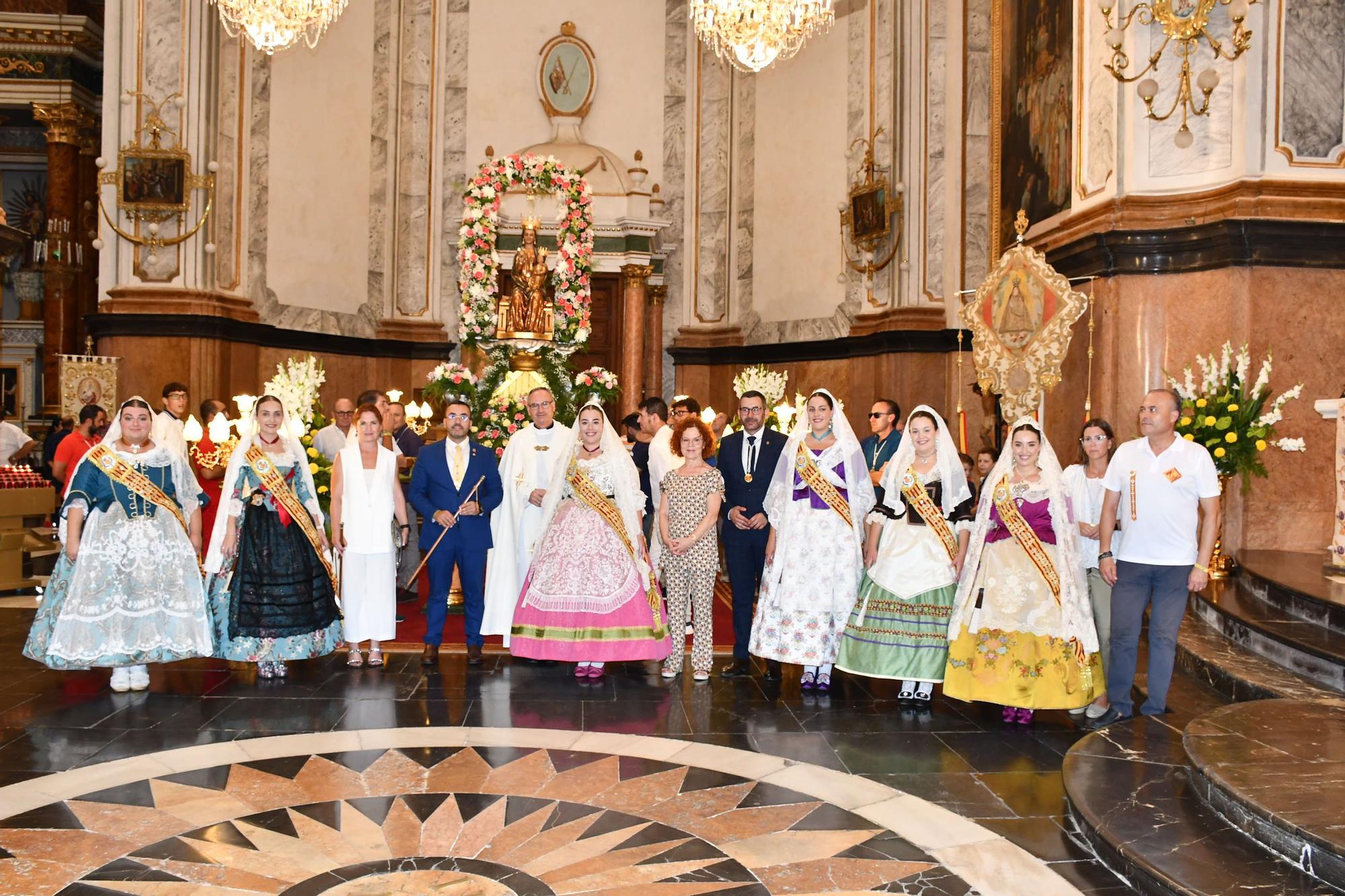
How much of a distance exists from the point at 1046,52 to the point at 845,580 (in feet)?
21.9

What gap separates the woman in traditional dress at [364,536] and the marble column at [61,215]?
43.4ft

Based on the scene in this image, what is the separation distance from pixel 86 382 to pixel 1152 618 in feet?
36.2

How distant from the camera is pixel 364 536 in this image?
729cm

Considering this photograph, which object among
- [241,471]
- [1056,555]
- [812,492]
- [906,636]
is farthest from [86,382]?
[1056,555]

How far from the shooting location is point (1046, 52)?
11039 mm

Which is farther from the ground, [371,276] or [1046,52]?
[1046,52]

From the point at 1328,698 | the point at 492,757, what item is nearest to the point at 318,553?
the point at 492,757

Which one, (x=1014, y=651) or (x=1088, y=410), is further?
(x=1088, y=410)

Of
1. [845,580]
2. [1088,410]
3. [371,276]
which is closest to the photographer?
[845,580]

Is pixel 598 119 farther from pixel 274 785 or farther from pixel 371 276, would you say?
pixel 274 785

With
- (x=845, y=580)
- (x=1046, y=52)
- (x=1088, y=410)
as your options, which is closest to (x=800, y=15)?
(x=1046, y=52)

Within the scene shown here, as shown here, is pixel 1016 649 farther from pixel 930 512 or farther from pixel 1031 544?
pixel 930 512

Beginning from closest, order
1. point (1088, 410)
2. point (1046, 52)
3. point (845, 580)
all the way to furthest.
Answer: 1. point (845, 580)
2. point (1088, 410)
3. point (1046, 52)

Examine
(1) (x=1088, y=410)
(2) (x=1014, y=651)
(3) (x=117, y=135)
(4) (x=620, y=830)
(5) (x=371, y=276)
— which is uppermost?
(3) (x=117, y=135)
